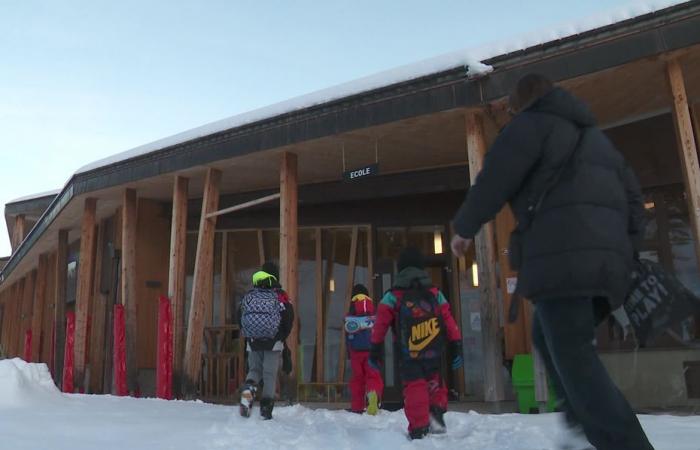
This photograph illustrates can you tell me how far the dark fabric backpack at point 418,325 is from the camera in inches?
169

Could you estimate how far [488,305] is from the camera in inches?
257

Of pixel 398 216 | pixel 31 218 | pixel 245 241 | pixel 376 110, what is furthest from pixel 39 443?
pixel 31 218

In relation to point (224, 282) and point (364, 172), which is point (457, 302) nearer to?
point (364, 172)

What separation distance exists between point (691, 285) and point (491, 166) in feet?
20.3

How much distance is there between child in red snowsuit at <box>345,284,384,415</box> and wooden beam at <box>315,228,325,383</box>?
10.6 ft

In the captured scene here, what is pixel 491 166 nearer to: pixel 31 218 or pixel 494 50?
pixel 494 50

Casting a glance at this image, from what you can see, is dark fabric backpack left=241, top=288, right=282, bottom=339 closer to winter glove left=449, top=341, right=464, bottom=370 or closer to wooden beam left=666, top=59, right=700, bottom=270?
winter glove left=449, top=341, right=464, bottom=370

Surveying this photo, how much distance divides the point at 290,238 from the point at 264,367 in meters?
2.52

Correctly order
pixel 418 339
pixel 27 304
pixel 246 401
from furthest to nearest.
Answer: pixel 27 304 → pixel 246 401 → pixel 418 339

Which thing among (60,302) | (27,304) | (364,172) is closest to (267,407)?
(364,172)

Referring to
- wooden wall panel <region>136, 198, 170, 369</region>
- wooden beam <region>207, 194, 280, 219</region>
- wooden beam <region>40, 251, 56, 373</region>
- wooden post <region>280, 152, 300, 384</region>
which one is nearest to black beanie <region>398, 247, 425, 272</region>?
wooden post <region>280, 152, 300, 384</region>

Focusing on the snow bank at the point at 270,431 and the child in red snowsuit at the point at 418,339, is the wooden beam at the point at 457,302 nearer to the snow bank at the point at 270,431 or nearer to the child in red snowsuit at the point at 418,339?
the snow bank at the point at 270,431

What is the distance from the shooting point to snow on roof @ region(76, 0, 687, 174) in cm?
573

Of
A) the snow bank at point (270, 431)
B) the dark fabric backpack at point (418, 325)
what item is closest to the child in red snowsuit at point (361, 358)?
the snow bank at point (270, 431)
